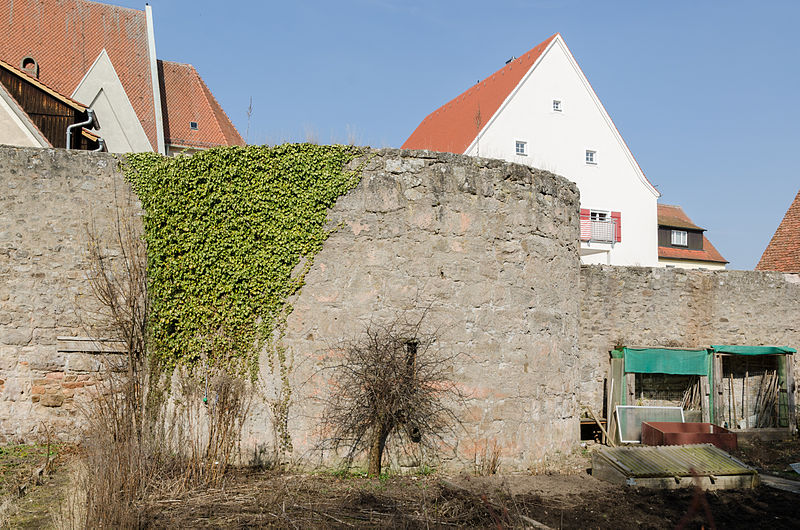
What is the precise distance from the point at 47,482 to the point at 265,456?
2.41m

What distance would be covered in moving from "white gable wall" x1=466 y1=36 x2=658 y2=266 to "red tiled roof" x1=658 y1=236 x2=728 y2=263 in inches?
246

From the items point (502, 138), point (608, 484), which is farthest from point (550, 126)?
point (608, 484)

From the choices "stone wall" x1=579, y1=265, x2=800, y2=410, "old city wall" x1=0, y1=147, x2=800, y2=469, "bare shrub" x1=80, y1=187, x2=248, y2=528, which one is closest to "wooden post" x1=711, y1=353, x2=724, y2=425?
"stone wall" x1=579, y1=265, x2=800, y2=410

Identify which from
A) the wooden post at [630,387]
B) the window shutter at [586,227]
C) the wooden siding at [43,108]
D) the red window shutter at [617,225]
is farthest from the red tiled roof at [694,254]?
the wooden siding at [43,108]

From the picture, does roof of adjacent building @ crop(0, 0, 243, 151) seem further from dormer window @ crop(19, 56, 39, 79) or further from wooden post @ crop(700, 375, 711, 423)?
wooden post @ crop(700, 375, 711, 423)

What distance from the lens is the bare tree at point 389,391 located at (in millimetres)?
8180

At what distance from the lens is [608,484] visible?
29.4ft

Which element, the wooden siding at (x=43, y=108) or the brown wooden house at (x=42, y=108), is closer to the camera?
the brown wooden house at (x=42, y=108)

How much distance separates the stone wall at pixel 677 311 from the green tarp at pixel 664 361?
27cm

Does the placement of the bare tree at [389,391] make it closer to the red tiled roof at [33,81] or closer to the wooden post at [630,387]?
the wooden post at [630,387]

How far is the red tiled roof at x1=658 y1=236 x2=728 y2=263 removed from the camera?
1248 inches

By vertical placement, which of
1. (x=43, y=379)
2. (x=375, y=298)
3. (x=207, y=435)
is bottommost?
(x=207, y=435)

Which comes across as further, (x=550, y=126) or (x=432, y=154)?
(x=550, y=126)

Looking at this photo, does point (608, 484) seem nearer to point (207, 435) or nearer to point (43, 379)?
point (207, 435)
